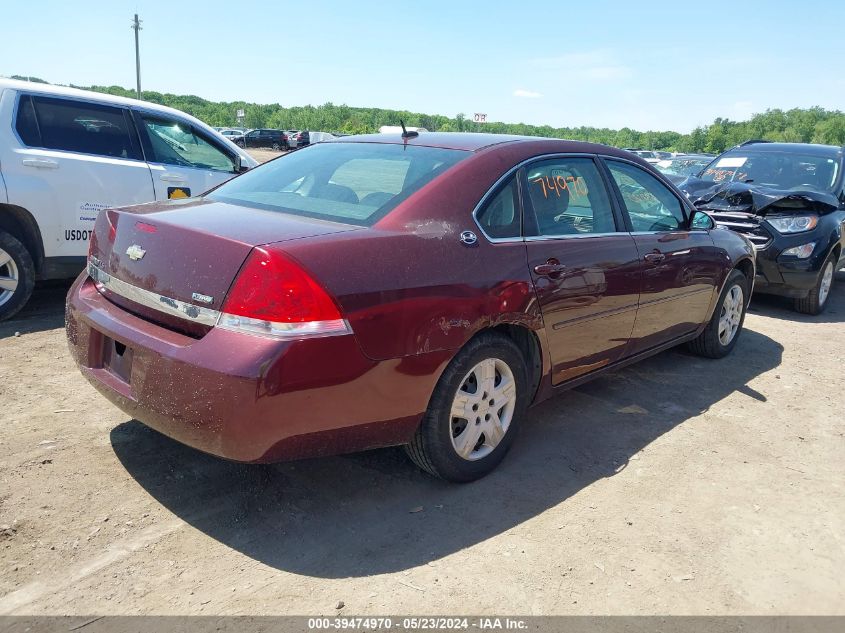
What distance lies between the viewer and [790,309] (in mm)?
7773

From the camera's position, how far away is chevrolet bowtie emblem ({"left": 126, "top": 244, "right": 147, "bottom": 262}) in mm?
2861

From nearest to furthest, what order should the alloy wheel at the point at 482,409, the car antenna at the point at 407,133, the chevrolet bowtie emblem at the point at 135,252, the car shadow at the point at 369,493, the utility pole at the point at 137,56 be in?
the car shadow at the point at 369,493
the chevrolet bowtie emblem at the point at 135,252
the alloy wheel at the point at 482,409
the car antenna at the point at 407,133
the utility pole at the point at 137,56

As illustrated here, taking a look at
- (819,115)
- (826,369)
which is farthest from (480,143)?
(819,115)

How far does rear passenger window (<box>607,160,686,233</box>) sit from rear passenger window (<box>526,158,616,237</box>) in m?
0.24

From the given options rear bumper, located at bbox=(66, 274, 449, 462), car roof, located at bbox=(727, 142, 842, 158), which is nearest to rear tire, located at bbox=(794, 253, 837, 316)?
car roof, located at bbox=(727, 142, 842, 158)

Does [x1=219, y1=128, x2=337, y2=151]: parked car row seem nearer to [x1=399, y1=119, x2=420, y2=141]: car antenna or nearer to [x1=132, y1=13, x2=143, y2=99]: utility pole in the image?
[x1=132, y1=13, x2=143, y2=99]: utility pole

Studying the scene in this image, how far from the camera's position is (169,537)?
8.89 ft

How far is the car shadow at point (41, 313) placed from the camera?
512 centimetres

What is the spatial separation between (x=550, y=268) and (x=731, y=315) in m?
2.82

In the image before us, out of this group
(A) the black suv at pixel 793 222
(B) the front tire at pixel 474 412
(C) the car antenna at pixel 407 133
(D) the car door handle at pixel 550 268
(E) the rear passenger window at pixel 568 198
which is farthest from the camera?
(A) the black suv at pixel 793 222

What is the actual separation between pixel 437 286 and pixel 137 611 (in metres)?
1.63

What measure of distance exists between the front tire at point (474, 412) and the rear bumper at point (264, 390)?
0.12m

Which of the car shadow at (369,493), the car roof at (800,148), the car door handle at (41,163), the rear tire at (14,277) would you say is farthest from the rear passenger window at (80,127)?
the car roof at (800,148)

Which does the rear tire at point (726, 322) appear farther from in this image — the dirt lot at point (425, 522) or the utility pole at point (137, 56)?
the utility pole at point (137, 56)
